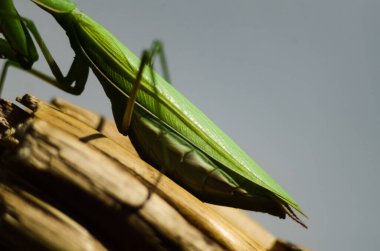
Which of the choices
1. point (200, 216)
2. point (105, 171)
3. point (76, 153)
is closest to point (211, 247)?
point (200, 216)

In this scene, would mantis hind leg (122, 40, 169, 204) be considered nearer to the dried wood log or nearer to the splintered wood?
the dried wood log

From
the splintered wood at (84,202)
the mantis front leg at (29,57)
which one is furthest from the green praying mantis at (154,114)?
the splintered wood at (84,202)

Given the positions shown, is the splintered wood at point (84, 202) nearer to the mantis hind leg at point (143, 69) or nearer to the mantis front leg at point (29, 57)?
the mantis hind leg at point (143, 69)

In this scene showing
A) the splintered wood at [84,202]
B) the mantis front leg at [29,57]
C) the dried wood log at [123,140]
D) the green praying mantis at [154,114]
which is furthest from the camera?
the dried wood log at [123,140]

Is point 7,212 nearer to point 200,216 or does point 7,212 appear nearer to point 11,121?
point 11,121

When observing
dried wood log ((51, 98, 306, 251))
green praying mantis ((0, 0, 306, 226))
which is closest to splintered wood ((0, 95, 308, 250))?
green praying mantis ((0, 0, 306, 226))

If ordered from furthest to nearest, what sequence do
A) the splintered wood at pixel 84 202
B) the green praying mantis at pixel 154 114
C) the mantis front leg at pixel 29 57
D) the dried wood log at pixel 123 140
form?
1. the dried wood log at pixel 123 140
2. the mantis front leg at pixel 29 57
3. the green praying mantis at pixel 154 114
4. the splintered wood at pixel 84 202

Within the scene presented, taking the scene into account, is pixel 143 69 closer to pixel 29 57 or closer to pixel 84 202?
pixel 29 57

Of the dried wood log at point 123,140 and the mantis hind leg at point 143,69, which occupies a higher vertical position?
the mantis hind leg at point 143,69
